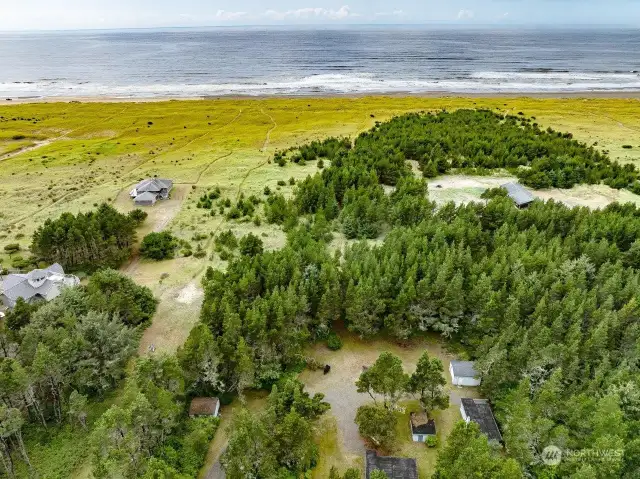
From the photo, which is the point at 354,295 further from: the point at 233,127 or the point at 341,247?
the point at 233,127

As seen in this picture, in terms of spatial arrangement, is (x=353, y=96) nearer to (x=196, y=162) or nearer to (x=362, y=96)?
(x=362, y=96)

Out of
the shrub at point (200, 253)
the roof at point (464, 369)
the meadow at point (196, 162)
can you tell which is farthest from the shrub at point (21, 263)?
the roof at point (464, 369)

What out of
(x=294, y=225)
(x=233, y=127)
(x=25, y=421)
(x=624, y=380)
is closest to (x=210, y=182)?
(x=294, y=225)

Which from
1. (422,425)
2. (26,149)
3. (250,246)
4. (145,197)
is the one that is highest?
(26,149)

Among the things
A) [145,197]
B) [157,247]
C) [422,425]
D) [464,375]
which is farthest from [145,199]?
[422,425]

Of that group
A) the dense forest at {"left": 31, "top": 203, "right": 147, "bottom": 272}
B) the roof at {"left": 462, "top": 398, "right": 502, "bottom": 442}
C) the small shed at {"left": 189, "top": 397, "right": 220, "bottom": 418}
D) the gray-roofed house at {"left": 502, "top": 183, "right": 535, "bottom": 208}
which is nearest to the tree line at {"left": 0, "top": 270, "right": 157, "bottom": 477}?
the small shed at {"left": 189, "top": 397, "right": 220, "bottom": 418}

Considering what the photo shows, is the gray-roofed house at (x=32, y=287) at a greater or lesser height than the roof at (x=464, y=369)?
greater

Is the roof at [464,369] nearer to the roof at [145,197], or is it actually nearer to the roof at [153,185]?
the roof at [145,197]
